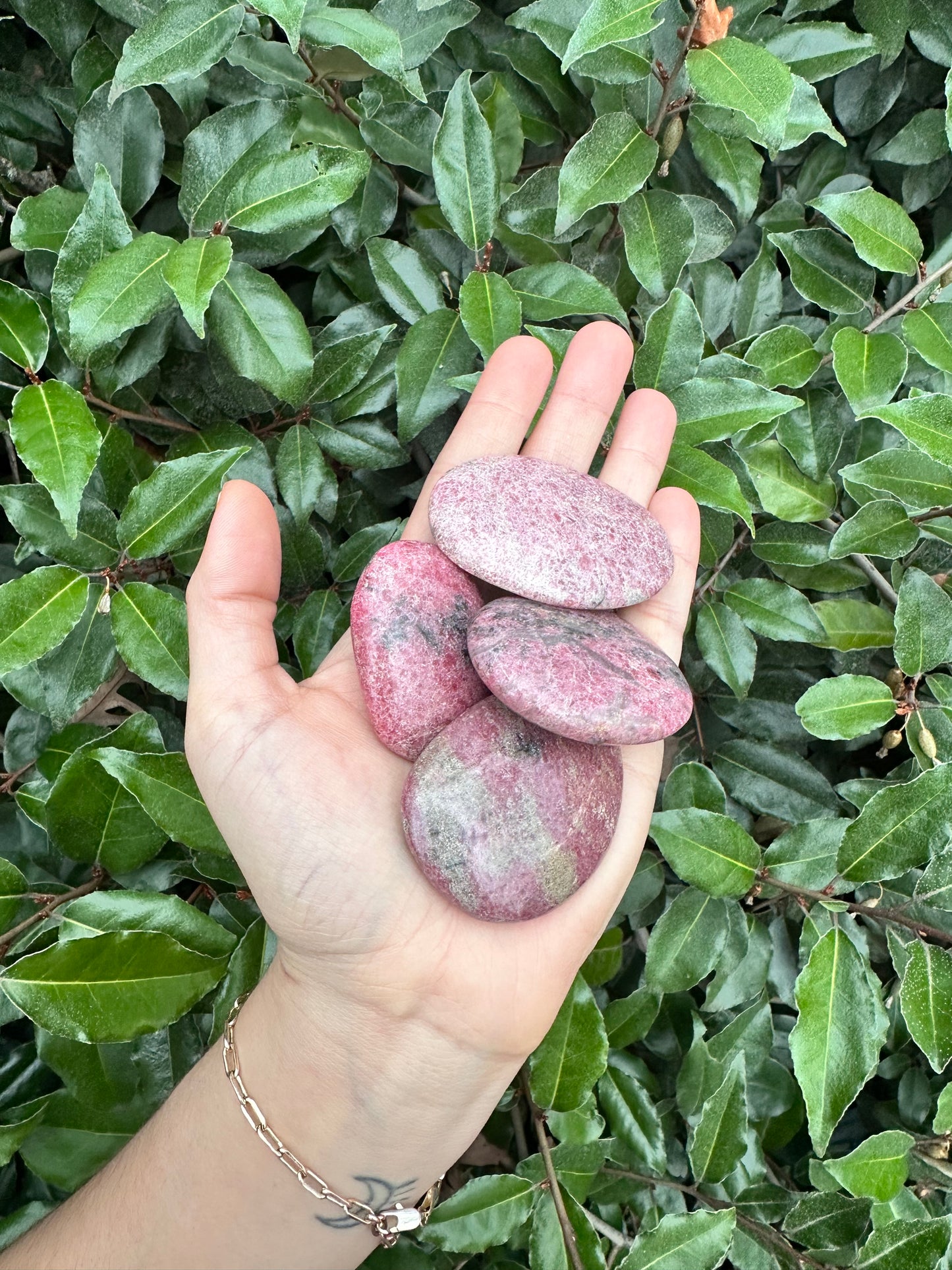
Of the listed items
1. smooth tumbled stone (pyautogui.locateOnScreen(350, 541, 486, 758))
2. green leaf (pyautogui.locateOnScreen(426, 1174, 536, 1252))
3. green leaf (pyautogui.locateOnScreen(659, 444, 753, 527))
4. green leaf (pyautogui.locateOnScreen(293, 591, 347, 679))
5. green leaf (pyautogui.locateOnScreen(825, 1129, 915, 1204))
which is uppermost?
green leaf (pyautogui.locateOnScreen(659, 444, 753, 527))

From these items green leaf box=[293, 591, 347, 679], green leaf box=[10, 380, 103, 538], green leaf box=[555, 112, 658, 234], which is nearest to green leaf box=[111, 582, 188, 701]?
green leaf box=[10, 380, 103, 538]

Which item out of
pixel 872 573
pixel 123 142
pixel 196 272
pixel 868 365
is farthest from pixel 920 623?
pixel 123 142

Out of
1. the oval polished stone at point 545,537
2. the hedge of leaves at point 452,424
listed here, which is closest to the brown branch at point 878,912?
the hedge of leaves at point 452,424

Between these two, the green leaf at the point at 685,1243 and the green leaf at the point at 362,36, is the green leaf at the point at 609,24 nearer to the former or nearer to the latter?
the green leaf at the point at 362,36

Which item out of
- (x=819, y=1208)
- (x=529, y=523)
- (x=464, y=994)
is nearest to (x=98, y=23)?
(x=529, y=523)

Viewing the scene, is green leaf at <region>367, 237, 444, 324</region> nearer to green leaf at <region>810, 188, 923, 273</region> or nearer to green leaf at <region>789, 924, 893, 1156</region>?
green leaf at <region>810, 188, 923, 273</region>

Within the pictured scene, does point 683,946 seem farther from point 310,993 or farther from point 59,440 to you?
point 59,440
